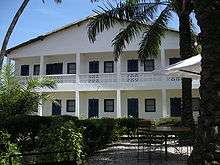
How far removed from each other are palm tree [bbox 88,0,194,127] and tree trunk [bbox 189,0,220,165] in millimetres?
9781

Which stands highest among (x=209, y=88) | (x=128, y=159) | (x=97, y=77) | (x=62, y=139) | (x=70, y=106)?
(x=97, y=77)

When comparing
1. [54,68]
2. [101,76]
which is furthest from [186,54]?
[54,68]

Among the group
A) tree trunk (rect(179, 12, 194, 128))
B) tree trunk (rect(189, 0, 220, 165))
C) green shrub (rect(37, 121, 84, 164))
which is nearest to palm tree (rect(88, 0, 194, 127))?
tree trunk (rect(179, 12, 194, 128))

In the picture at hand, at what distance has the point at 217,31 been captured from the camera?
18.6 ft

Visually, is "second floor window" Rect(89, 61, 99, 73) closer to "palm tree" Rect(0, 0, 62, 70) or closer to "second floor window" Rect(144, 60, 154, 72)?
"second floor window" Rect(144, 60, 154, 72)

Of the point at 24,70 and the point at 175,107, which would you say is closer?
the point at 175,107

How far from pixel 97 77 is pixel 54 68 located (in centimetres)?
503

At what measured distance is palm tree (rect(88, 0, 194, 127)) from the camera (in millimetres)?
15618

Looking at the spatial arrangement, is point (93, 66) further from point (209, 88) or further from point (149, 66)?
point (209, 88)

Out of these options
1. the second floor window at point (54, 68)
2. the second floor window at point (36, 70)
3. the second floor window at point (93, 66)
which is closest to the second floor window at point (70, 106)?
the second floor window at point (54, 68)

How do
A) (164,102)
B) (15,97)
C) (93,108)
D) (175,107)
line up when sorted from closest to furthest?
(15,97)
(164,102)
(175,107)
(93,108)

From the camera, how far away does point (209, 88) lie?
5652mm

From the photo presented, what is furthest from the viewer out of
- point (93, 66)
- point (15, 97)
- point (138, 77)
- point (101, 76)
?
point (93, 66)

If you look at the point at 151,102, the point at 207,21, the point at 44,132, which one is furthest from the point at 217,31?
the point at 151,102
